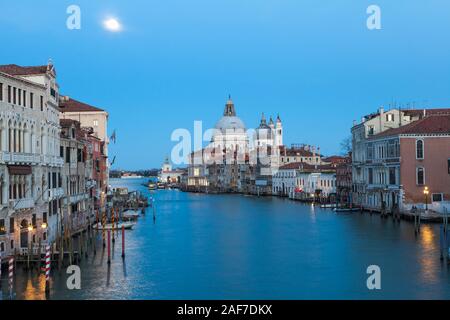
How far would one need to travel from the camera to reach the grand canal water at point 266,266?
14.4 meters

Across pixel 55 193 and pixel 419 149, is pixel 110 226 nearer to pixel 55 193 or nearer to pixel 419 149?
pixel 55 193

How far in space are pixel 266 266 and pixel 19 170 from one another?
7063mm

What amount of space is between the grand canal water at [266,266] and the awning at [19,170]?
8.31 ft

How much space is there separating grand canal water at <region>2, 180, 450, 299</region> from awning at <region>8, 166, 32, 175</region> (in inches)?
99.7

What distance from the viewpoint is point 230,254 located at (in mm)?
20641

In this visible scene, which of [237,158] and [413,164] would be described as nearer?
[413,164]

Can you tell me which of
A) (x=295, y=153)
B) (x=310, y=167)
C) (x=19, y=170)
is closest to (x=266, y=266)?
(x=19, y=170)

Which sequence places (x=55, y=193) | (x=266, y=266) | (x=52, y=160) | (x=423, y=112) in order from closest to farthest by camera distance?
1. (x=266, y=266)
2. (x=52, y=160)
3. (x=55, y=193)
4. (x=423, y=112)

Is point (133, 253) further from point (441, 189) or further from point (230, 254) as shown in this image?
point (441, 189)

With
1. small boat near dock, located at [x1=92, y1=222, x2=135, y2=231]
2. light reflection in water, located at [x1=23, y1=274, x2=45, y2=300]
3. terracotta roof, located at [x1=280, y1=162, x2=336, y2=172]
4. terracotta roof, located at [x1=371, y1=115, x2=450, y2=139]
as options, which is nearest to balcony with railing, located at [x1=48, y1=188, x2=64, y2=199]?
small boat near dock, located at [x1=92, y1=222, x2=135, y2=231]

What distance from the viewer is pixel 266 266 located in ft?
59.4
